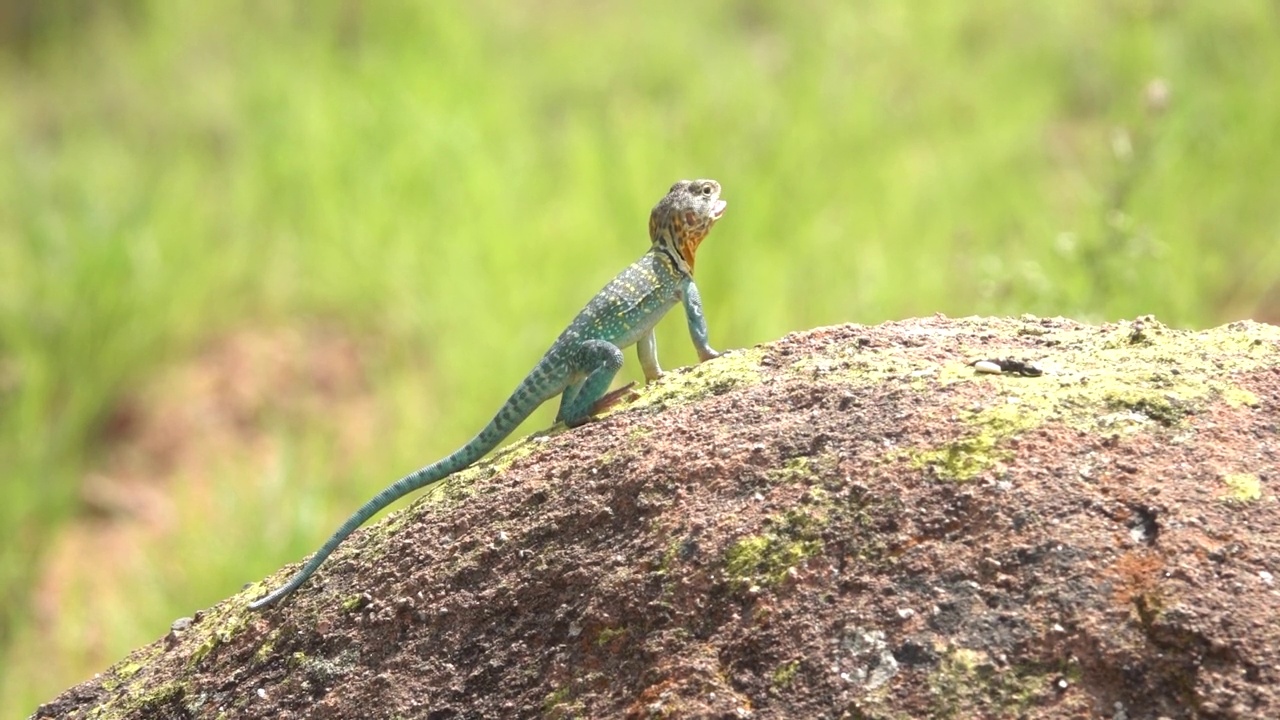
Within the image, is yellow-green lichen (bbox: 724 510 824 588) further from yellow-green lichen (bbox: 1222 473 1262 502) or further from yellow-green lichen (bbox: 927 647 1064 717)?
yellow-green lichen (bbox: 1222 473 1262 502)

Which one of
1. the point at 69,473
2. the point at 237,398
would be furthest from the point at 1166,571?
the point at 237,398

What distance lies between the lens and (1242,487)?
2443 millimetres

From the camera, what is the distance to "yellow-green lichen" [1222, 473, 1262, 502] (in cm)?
243

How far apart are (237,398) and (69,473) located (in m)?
1.33

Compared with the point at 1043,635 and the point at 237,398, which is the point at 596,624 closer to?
the point at 1043,635

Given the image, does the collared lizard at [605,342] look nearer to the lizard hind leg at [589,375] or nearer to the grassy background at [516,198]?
the lizard hind leg at [589,375]

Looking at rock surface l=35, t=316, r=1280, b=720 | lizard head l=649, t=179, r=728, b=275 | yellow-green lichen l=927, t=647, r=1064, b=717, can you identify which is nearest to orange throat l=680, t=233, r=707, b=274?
lizard head l=649, t=179, r=728, b=275

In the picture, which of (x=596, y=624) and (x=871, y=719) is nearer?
(x=871, y=719)

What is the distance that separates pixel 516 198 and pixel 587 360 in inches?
209

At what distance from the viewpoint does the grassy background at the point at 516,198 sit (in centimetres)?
691

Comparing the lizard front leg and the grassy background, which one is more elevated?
the grassy background

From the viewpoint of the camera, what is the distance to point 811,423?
277 cm

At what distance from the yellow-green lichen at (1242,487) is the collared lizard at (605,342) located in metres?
1.33

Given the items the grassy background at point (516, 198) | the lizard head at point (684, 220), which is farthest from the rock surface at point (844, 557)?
the grassy background at point (516, 198)
